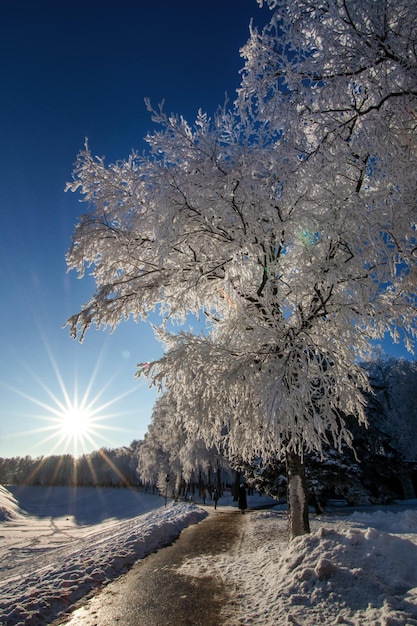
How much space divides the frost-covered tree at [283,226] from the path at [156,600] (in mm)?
2608

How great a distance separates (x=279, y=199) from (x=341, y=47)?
257 cm

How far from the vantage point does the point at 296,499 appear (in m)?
7.49

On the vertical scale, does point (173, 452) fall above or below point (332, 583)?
above

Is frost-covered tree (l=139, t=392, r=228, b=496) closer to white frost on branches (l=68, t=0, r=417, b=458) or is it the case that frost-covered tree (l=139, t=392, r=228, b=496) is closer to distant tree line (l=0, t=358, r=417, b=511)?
distant tree line (l=0, t=358, r=417, b=511)

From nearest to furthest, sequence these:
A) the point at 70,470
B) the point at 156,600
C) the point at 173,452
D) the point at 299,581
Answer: the point at 299,581 → the point at 156,600 → the point at 173,452 → the point at 70,470

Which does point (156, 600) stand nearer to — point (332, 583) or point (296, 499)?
point (332, 583)

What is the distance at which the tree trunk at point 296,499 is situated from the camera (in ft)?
23.8

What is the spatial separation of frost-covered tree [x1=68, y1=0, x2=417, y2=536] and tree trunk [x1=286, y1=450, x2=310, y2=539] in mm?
32

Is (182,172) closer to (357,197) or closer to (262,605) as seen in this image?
(357,197)

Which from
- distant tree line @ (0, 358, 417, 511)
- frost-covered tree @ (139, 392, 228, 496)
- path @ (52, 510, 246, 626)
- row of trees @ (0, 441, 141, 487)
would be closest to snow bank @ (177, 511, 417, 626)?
path @ (52, 510, 246, 626)

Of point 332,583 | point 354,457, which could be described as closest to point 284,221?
point 332,583

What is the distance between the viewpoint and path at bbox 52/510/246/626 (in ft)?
15.1

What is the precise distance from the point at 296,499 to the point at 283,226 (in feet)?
20.0

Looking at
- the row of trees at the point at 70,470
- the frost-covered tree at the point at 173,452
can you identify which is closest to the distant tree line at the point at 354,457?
the frost-covered tree at the point at 173,452
